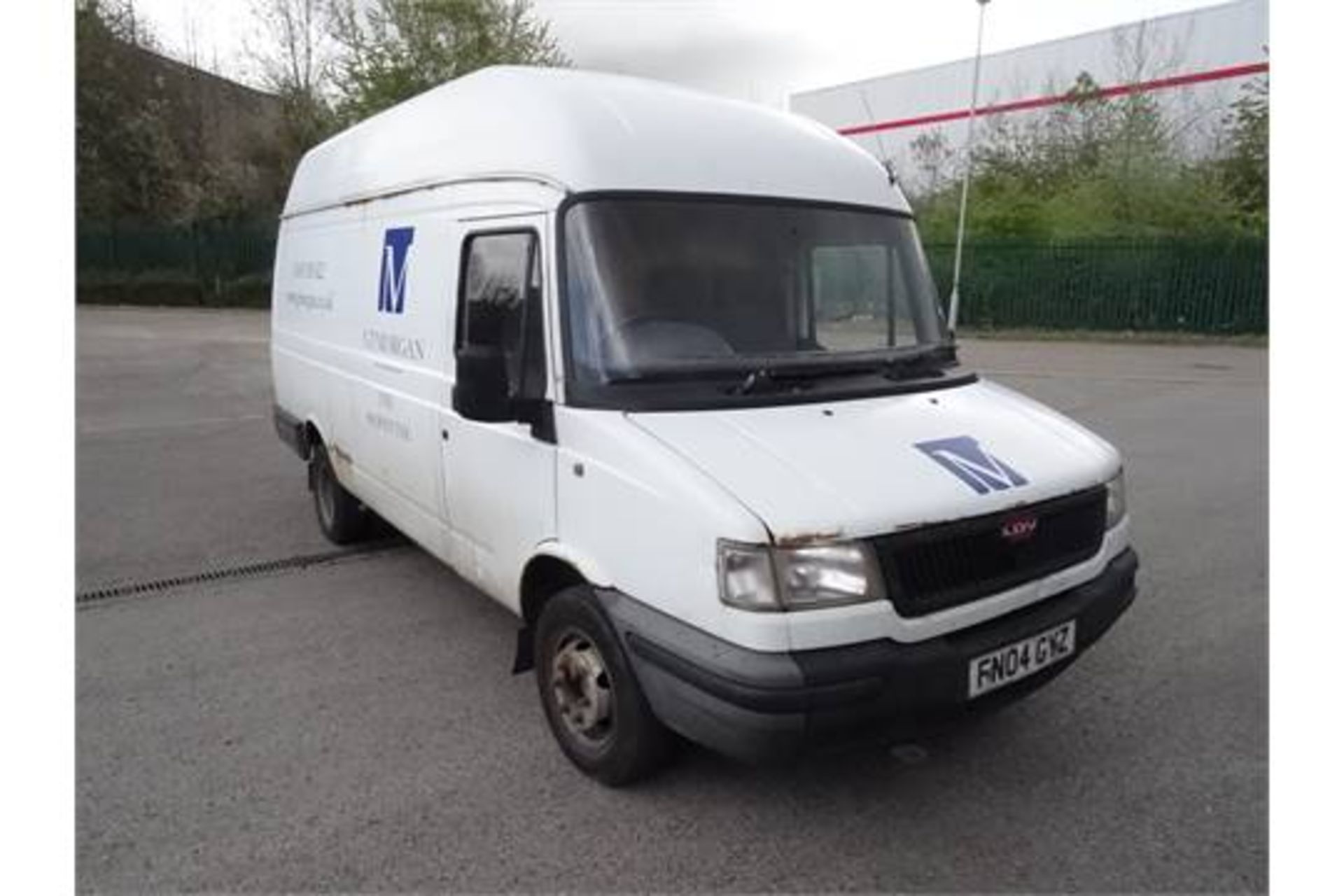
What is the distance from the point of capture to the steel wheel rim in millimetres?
3012

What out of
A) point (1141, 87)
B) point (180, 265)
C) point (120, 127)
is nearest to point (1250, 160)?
point (1141, 87)

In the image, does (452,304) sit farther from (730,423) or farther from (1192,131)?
(1192,131)

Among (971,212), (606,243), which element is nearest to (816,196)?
(606,243)

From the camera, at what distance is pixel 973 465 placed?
9.23ft

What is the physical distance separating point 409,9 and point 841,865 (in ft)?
90.2

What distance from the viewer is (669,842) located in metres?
2.75

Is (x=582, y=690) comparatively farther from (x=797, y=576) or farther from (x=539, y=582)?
(x=797, y=576)

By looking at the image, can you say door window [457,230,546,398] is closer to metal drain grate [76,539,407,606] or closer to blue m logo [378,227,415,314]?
blue m logo [378,227,415,314]

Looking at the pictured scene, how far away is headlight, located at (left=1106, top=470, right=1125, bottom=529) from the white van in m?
0.04

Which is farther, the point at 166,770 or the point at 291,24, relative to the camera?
the point at 291,24

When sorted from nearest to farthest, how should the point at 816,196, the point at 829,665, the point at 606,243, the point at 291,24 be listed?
the point at 829,665 < the point at 606,243 < the point at 816,196 < the point at 291,24

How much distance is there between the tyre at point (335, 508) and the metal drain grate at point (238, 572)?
110mm

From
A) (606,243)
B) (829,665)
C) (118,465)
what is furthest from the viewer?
(118,465)

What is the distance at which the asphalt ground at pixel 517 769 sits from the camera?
8.71 feet
